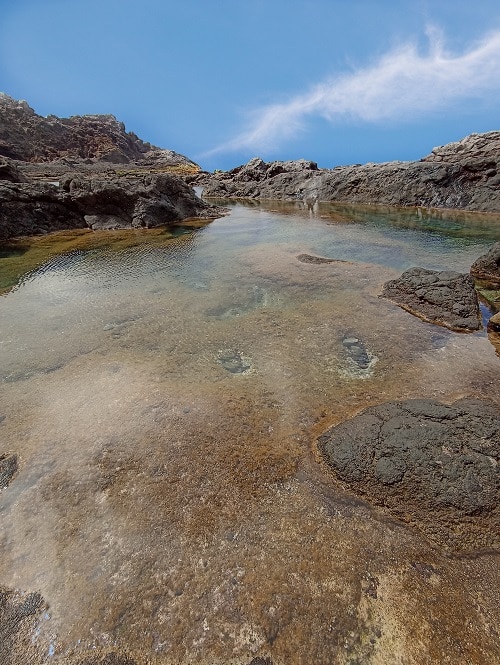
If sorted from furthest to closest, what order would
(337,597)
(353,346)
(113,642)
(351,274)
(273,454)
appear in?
(351,274), (353,346), (273,454), (337,597), (113,642)

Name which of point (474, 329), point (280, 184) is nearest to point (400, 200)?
point (280, 184)

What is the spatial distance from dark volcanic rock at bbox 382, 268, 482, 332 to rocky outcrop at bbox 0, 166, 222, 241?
20.2 metres

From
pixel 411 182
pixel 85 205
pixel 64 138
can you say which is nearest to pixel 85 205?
pixel 85 205

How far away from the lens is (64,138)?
333 ft

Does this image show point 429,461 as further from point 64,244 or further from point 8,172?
point 8,172

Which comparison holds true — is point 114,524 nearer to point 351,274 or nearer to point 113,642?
point 113,642

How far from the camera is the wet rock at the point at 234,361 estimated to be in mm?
7131

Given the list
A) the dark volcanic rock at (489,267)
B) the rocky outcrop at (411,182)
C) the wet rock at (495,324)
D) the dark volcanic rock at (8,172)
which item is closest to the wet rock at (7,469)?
the wet rock at (495,324)

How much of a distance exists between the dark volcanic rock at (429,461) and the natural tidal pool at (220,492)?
0.24 metres

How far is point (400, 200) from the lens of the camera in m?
35.9

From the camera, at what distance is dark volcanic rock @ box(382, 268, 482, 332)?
9031 millimetres

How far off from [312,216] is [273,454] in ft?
92.0

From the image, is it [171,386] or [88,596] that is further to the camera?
[171,386]

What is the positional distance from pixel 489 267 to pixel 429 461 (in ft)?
38.1
